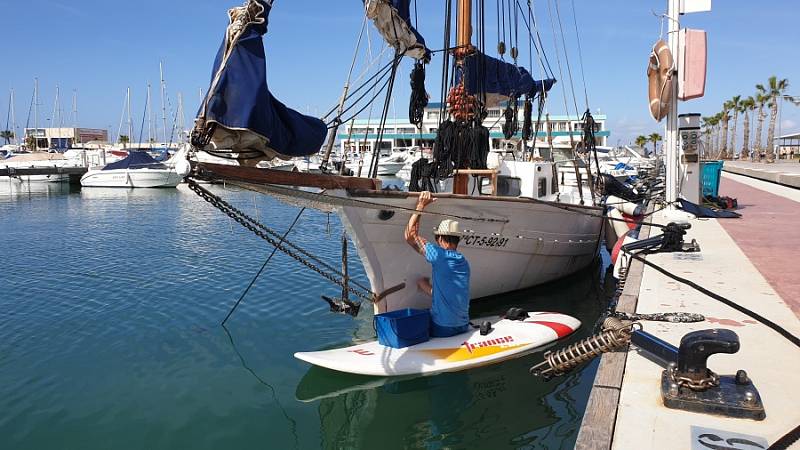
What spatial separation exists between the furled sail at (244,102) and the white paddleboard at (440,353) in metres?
2.77

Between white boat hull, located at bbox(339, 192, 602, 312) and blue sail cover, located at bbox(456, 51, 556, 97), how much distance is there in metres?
3.12

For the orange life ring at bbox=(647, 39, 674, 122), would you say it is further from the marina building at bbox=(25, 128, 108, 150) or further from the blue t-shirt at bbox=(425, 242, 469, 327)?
the marina building at bbox=(25, 128, 108, 150)

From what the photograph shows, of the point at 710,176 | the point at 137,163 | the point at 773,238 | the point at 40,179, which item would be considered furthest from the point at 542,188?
the point at 40,179

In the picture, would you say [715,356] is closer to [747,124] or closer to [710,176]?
[710,176]

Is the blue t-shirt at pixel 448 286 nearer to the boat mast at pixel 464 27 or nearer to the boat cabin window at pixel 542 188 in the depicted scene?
the boat cabin window at pixel 542 188

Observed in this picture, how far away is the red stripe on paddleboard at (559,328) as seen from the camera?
26.8 feet

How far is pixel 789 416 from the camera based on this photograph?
12.8 feet

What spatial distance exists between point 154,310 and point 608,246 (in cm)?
1277

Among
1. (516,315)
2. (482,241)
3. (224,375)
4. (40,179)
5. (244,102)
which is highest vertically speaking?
(244,102)

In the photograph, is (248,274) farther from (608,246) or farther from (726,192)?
(726,192)

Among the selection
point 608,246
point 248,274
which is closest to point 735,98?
point 608,246

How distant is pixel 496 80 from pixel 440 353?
7.96m

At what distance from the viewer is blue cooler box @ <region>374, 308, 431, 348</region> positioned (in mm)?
7340

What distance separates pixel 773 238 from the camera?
1080 centimetres
